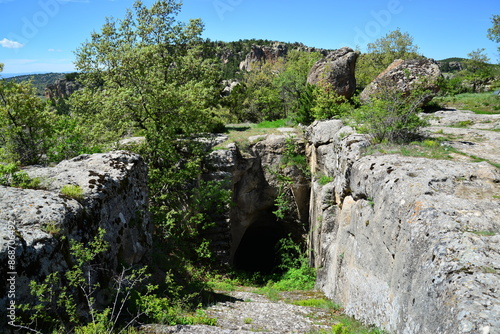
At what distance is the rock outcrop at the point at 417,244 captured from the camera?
15.3 ft

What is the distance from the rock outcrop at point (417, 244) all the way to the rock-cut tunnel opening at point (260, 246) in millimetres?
10066

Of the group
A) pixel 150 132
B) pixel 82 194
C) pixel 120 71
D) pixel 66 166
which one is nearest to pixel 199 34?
pixel 120 71

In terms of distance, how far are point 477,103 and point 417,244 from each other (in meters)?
17.2

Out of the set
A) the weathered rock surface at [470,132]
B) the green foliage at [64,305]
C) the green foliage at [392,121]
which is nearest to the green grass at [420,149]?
the weathered rock surface at [470,132]

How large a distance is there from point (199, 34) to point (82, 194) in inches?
664

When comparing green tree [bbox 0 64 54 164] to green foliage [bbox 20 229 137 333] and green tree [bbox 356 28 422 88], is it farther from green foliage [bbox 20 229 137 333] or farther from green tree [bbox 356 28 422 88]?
green tree [bbox 356 28 422 88]

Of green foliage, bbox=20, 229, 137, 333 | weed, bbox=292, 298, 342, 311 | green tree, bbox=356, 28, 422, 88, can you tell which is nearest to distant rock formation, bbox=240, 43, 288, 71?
Answer: green tree, bbox=356, 28, 422, 88

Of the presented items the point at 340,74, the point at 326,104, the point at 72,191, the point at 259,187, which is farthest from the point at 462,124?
the point at 72,191

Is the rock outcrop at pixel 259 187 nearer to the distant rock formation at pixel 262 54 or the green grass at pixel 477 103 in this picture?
the green grass at pixel 477 103

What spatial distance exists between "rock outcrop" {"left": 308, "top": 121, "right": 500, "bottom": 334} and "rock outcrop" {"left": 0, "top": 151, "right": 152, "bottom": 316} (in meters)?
6.07

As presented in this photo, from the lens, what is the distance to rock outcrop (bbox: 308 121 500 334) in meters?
4.68

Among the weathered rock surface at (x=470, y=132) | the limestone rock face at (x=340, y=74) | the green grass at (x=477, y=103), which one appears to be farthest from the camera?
the limestone rock face at (x=340, y=74)

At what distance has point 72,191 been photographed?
682cm

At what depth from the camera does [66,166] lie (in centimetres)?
834
